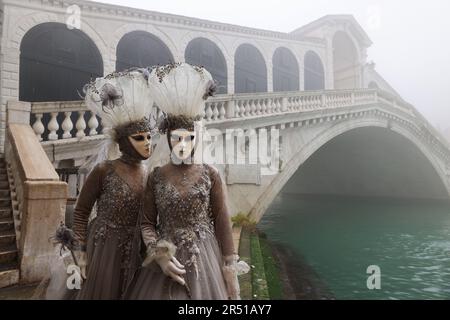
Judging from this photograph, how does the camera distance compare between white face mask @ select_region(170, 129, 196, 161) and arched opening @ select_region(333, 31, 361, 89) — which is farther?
arched opening @ select_region(333, 31, 361, 89)

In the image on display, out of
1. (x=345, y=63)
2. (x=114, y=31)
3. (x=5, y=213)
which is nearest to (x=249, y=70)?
(x=114, y=31)

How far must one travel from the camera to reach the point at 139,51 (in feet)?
31.8

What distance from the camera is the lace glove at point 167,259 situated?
1.53m

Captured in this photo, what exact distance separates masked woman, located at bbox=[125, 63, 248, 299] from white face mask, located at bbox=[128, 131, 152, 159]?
162 mm

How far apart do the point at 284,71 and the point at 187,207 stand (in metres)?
13.5

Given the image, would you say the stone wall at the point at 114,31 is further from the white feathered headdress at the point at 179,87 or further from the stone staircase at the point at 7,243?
the white feathered headdress at the point at 179,87

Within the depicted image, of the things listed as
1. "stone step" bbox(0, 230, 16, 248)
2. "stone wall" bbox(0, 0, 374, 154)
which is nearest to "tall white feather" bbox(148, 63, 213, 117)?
"stone step" bbox(0, 230, 16, 248)

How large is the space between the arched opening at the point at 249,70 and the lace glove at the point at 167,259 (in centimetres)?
1114

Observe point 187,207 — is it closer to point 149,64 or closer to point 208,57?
point 149,64

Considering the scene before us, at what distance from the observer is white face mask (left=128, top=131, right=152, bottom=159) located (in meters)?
1.90

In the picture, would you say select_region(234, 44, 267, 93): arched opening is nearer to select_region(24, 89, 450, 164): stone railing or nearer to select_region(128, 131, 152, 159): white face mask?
select_region(24, 89, 450, 164): stone railing
